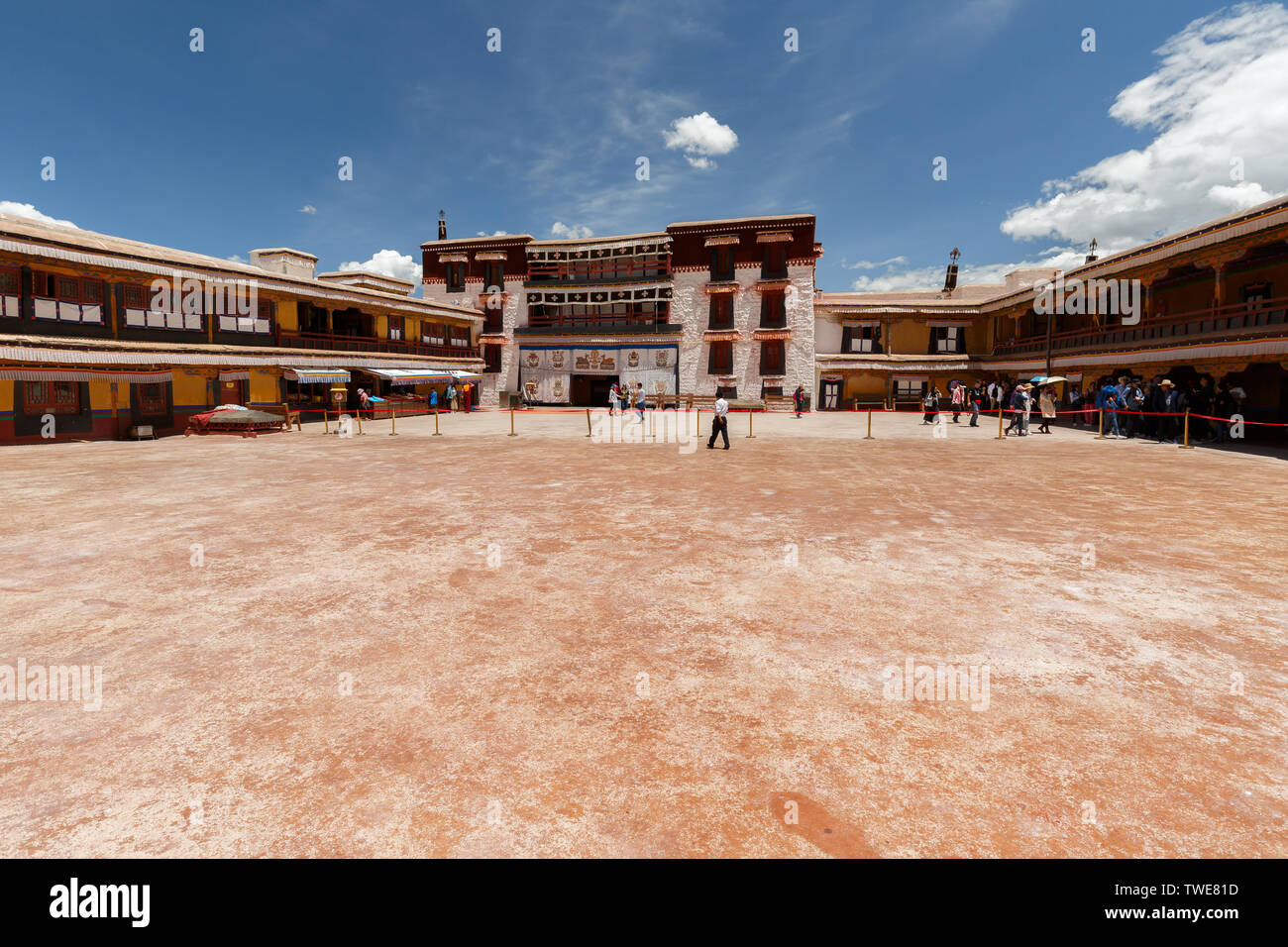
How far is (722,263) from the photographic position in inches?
1511

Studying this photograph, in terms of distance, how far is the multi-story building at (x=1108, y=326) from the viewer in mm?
18844

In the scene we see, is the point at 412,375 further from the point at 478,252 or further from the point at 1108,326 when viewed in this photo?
the point at 1108,326

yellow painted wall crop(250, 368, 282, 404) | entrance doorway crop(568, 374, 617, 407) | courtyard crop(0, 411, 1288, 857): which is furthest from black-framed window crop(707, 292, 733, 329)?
courtyard crop(0, 411, 1288, 857)

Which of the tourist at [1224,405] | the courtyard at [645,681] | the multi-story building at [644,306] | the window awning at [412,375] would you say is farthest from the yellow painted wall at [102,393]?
the tourist at [1224,405]

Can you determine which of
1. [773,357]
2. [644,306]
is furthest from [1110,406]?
[644,306]

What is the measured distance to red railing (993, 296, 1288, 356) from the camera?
18203 mm

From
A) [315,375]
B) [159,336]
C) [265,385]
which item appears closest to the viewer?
[159,336]

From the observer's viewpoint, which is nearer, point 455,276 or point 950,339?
point 950,339

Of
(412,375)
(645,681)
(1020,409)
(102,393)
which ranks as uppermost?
(412,375)

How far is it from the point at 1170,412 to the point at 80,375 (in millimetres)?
35092

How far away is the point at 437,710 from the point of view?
3504 mm

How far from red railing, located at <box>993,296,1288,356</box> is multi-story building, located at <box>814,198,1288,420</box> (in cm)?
5

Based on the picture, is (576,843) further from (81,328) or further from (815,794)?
(81,328)
